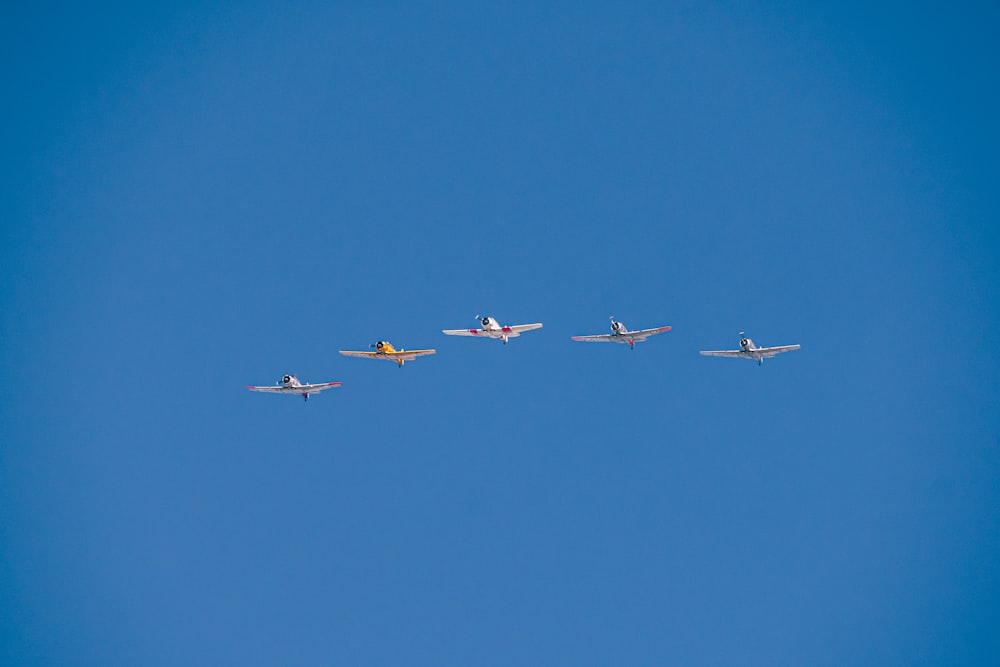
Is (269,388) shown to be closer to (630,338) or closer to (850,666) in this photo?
(630,338)

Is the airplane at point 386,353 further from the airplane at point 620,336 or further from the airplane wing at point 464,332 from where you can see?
the airplane at point 620,336

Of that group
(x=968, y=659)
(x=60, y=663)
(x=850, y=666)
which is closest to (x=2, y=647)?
(x=60, y=663)

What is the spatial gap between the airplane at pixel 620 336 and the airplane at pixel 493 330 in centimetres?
492

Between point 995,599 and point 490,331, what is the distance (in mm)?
122440

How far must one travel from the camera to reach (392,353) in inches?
2195

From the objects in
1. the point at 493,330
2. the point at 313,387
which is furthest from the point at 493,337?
the point at 313,387

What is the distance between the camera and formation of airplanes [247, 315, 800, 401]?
5516 cm

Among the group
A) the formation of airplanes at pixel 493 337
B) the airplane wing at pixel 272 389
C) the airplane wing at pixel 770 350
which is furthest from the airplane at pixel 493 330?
the airplane wing at pixel 770 350

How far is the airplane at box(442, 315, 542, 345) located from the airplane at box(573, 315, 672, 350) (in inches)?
194

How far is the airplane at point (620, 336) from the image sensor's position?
56594mm

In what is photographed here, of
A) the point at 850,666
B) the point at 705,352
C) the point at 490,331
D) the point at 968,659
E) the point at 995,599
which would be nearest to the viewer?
the point at 490,331

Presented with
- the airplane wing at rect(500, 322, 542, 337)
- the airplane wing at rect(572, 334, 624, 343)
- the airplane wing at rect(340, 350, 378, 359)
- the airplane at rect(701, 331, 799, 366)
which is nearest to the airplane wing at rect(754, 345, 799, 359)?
the airplane at rect(701, 331, 799, 366)

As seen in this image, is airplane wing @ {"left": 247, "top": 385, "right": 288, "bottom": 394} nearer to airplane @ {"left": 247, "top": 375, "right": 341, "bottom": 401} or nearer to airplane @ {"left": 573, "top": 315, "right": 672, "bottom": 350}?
airplane @ {"left": 247, "top": 375, "right": 341, "bottom": 401}

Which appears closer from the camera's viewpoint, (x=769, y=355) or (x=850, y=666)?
(x=769, y=355)
